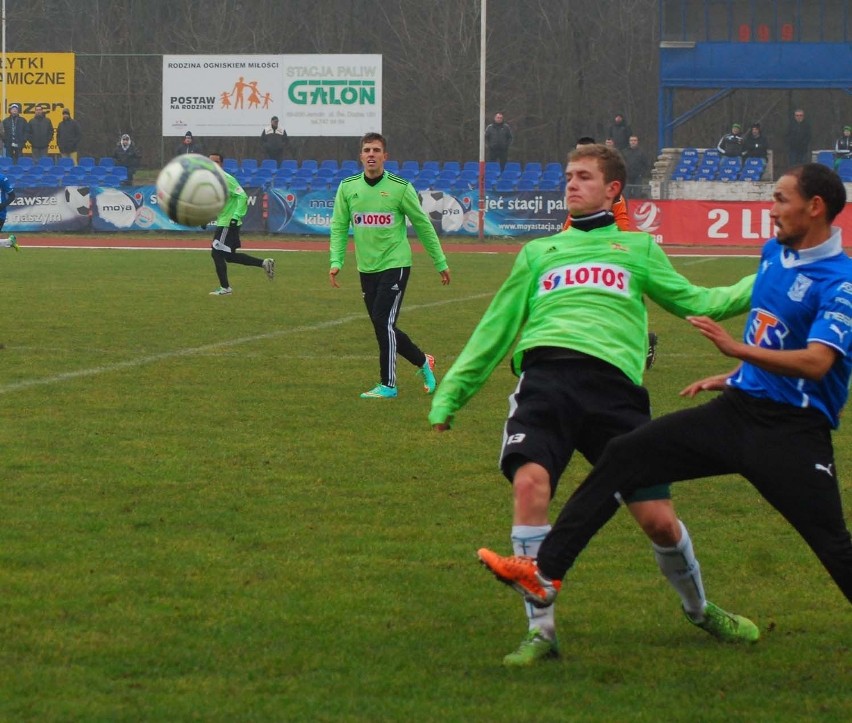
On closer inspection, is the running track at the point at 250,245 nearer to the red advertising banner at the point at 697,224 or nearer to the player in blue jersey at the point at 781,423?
the red advertising banner at the point at 697,224

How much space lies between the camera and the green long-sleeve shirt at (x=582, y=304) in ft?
16.7

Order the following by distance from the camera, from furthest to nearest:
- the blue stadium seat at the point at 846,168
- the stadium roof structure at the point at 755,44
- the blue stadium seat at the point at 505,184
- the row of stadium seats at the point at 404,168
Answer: the stadium roof structure at the point at 755,44 < the row of stadium seats at the point at 404,168 < the blue stadium seat at the point at 505,184 < the blue stadium seat at the point at 846,168

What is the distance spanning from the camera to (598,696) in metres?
4.56

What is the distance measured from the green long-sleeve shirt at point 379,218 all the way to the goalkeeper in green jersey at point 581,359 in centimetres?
613

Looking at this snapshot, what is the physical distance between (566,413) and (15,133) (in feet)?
123

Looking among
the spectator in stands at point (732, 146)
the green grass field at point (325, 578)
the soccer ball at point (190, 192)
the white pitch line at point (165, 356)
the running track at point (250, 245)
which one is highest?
the spectator in stands at point (732, 146)

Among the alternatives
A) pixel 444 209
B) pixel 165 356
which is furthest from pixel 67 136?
pixel 165 356

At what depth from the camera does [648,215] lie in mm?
31984

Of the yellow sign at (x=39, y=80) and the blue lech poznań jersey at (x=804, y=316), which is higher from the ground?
the yellow sign at (x=39, y=80)

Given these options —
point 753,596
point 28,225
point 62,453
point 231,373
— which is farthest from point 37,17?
point 753,596

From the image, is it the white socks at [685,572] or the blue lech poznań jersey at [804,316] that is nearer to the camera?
the blue lech poznań jersey at [804,316]

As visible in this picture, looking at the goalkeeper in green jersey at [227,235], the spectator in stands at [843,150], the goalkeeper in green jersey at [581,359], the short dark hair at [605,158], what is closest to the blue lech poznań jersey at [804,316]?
the goalkeeper in green jersey at [581,359]

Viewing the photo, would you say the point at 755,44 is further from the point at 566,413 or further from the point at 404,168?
the point at 566,413

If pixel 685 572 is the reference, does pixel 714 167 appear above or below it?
above
